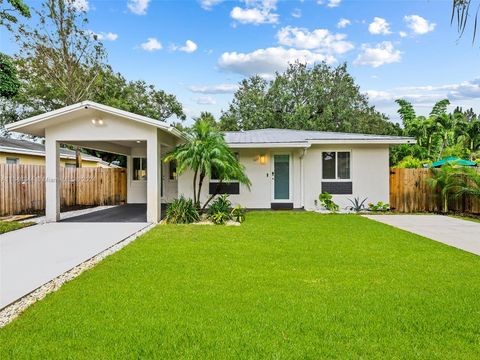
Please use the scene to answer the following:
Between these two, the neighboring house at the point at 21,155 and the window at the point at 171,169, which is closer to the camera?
the window at the point at 171,169

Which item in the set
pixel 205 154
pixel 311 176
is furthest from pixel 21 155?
pixel 311 176

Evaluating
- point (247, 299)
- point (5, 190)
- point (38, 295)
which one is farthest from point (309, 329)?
point (5, 190)

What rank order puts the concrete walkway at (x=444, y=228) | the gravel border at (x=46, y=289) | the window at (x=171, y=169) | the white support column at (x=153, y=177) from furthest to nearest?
1. the window at (x=171, y=169)
2. the white support column at (x=153, y=177)
3. the concrete walkway at (x=444, y=228)
4. the gravel border at (x=46, y=289)

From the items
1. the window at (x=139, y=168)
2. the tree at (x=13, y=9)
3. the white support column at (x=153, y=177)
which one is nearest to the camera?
the white support column at (x=153, y=177)

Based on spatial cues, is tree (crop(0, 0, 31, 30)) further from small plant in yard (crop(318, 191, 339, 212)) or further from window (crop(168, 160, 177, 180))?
small plant in yard (crop(318, 191, 339, 212))

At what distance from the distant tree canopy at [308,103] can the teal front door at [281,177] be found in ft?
55.7

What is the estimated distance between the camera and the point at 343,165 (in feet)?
43.6

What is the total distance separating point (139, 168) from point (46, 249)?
33.3 feet

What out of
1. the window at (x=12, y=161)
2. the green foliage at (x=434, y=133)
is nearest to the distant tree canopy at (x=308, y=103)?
the green foliage at (x=434, y=133)

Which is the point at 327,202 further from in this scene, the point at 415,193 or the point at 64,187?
the point at 64,187

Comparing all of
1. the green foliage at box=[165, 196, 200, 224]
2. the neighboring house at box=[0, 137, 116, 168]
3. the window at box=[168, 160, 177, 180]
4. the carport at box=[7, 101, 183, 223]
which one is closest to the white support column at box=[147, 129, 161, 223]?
the carport at box=[7, 101, 183, 223]

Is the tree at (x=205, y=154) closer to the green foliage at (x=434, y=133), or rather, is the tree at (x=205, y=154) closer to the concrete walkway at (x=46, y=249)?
the concrete walkway at (x=46, y=249)

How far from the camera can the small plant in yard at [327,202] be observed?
12.7 metres

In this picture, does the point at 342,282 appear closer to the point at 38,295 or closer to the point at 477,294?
the point at 477,294
